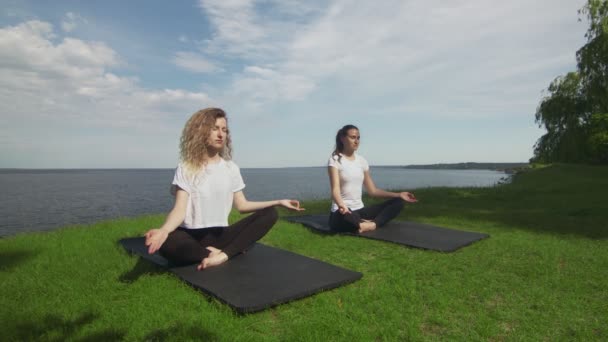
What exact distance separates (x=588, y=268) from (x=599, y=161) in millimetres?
26487

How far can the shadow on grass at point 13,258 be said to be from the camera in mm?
3924

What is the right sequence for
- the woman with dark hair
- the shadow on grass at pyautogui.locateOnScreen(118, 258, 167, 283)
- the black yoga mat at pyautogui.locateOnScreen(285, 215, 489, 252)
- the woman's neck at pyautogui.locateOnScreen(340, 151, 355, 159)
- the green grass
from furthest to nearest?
the woman's neck at pyautogui.locateOnScreen(340, 151, 355, 159) → the woman with dark hair → the black yoga mat at pyautogui.locateOnScreen(285, 215, 489, 252) → the shadow on grass at pyautogui.locateOnScreen(118, 258, 167, 283) → the green grass

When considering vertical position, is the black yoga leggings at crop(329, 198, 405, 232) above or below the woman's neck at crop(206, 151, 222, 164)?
below

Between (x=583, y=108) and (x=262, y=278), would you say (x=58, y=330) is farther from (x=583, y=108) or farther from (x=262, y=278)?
(x=583, y=108)

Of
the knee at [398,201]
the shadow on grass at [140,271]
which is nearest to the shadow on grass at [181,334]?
the shadow on grass at [140,271]

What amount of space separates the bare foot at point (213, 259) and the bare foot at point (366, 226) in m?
2.27

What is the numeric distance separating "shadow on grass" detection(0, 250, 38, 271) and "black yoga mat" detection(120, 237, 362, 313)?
1.32 metres

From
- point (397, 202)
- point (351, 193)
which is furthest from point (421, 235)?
point (351, 193)

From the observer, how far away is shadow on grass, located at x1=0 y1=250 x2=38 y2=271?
3924 mm

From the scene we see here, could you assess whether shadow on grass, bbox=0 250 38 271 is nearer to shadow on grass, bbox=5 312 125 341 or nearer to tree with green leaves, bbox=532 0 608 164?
shadow on grass, bbox=5 312 125 341

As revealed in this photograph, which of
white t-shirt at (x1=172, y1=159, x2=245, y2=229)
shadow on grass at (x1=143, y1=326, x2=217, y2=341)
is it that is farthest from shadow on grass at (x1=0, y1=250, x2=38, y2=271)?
shadow on grass at (x1=143, y1=326, x2=217, y2=341)

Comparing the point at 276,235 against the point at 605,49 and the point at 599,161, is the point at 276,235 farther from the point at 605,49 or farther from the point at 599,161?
the point at 599,161

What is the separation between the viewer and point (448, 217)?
7352 millimetres

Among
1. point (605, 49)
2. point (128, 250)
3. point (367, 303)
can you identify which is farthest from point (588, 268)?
point (605, 49)
